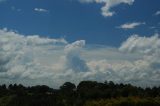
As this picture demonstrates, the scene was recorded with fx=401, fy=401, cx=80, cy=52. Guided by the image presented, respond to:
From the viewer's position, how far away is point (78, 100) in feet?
503

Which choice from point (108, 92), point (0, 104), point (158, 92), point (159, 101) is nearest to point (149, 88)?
point (158, 92)

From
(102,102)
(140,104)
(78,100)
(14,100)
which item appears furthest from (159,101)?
(14,100)

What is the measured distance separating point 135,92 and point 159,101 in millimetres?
32710

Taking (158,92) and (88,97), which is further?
(158,92)

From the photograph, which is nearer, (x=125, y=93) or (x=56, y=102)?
(x=56, y=102)

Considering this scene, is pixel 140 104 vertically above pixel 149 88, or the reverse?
pixel 149 88

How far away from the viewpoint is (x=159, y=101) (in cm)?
13700

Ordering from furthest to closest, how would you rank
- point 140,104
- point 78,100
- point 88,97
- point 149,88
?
1. point 149,88
2. point 88,97
3. point 78,100
4. point 140,104

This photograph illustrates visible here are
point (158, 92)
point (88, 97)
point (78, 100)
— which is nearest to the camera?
point (78, 100)

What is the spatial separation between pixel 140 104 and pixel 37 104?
153 ft

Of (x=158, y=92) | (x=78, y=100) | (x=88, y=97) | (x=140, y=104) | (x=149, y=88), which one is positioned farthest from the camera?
(x=149, y=88)

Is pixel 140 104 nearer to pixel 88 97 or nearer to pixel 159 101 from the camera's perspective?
pixel 159 101

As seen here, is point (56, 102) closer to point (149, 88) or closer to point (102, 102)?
point (102, 102)

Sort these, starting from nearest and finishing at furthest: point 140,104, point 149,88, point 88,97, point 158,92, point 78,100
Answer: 1. point 140,104
2. point 78,100
3. point 88,97
4. point 158,92
5. point 149,88
